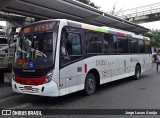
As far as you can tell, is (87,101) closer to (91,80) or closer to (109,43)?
(91,80)

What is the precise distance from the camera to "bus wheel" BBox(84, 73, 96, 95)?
→ 809 cm

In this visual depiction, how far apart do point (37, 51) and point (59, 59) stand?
0.80 m

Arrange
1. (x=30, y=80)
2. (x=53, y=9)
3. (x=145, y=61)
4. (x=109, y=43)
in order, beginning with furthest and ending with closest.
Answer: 1. (x=145, y=61)
2. (x=53, y=9)
3. (x=109, y=43)
4. (x=30, y=80)

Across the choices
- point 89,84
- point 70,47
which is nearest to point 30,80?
point 70,47

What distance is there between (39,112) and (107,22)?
11.8 metres

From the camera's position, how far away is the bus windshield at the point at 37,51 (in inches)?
264

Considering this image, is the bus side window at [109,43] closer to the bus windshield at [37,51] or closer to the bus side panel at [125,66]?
the bus side panel at [125,66]

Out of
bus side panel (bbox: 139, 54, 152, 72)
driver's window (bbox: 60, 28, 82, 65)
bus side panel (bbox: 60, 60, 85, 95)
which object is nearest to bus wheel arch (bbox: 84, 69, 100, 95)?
bus side panel (bbox: 60, 60, 85, 95)

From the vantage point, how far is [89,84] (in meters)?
8.23

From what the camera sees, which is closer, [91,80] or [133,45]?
[91,80]

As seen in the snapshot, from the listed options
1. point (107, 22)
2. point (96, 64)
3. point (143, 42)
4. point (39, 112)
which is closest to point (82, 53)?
point (96, 64)

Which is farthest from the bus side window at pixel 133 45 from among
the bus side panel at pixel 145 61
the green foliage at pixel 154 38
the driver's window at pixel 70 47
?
the green foliage at pixel 154 38

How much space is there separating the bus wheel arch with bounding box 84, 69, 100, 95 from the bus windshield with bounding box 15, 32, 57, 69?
6.72ft

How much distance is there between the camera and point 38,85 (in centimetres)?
664
